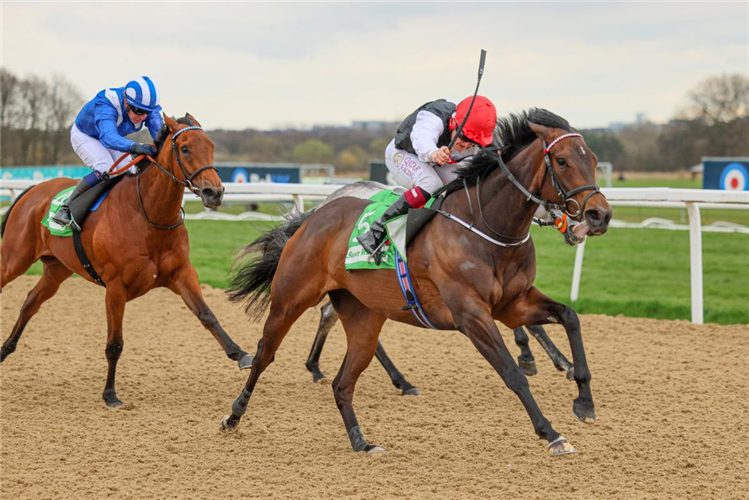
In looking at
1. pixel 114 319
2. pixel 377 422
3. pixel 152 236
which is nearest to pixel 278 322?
pixel 377 422

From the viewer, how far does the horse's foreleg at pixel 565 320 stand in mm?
3697

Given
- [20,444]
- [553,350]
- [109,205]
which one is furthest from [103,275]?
[553,350]

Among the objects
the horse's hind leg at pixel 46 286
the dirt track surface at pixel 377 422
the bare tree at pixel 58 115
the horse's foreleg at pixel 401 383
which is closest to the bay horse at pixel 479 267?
the dirt track surface at pixel 377 422

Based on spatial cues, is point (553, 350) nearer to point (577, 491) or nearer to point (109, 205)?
point (577, 491)

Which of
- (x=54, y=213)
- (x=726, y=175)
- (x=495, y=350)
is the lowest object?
(x=495, y=350)

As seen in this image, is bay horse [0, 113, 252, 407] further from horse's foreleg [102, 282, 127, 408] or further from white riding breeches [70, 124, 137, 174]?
white riding breeches [70, 124, 137, 174]

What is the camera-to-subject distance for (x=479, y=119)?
4.21 meters

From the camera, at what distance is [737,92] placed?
36.6 metres

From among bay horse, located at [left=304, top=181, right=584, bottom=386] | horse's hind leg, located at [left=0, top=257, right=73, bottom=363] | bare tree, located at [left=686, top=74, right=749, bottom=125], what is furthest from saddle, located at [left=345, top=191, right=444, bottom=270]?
bare tree, located at [left=686, top=74, right=749, bottom=125]

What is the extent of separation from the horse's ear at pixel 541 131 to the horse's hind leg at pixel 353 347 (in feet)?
4.58

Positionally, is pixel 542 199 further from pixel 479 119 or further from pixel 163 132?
pixel 163 132

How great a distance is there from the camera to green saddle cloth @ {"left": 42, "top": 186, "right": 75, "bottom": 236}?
19.1 ft

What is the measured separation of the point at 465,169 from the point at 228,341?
6.61 ft

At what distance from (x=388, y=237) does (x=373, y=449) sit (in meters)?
1.08
